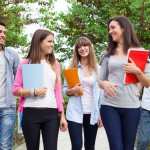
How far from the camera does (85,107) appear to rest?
6.46m

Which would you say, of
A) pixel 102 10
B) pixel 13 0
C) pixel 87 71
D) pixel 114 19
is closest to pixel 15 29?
pixel 13 0

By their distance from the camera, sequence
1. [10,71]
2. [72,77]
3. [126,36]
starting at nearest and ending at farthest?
1. [126,36]
2. [10,71]
3. [72,77]

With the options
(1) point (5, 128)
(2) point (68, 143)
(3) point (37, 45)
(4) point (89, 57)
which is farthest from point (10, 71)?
(2) point (68, 143)

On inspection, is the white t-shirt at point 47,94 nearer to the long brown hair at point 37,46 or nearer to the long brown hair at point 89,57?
the long brown hair at point 37,46

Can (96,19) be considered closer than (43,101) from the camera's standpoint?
No

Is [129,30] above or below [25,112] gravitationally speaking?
above

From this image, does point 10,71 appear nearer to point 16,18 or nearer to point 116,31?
point 116,31

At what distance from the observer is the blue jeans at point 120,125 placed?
513cm

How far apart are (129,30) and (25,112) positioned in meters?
1.46

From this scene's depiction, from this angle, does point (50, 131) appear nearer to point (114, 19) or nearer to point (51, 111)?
point (51, 111)

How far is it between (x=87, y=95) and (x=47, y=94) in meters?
1.40

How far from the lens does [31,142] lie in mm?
5121

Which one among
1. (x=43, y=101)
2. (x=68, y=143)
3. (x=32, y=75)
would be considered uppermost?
(x=32, y=75)

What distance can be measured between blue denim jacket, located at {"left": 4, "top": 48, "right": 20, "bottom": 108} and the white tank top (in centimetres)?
96
